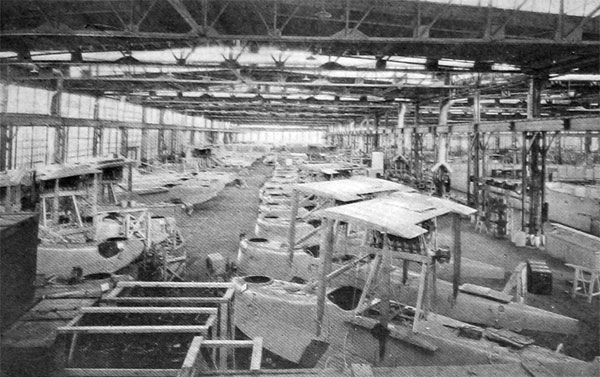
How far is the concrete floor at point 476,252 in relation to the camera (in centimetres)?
763

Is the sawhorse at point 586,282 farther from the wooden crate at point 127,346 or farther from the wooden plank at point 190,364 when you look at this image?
the wooden plank at point 190,364

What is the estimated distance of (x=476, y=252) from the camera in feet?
44.8

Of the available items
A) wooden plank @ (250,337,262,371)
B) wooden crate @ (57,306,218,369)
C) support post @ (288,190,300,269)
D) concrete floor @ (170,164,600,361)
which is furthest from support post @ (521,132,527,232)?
wooden plank @ (250,337,262,371)

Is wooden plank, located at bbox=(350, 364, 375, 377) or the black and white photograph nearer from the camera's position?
wooden plank, located at bbox=(350, 364, 375, 377)

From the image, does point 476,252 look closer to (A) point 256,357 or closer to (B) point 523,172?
(B) point 523,172

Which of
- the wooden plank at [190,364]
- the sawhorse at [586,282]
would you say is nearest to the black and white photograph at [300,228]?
the wooden plank at [190,364]

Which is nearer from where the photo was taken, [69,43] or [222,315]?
[222,315]

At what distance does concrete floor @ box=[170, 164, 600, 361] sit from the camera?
7633 mm

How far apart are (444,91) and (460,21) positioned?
857 cm

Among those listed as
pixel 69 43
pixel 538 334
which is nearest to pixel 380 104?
pixel 69 43

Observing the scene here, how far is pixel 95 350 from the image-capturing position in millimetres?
6137

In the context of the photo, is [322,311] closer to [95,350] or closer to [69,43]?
[95,350]

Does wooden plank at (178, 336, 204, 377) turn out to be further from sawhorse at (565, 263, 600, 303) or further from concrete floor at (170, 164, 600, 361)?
sawhorse at (565, 263, 600, 303)

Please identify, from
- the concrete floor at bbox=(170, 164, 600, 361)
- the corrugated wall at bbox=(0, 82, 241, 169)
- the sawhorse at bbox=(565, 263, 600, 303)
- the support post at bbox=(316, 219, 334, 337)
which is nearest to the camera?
the support post at bbox=(316, 219, 334, 337)
